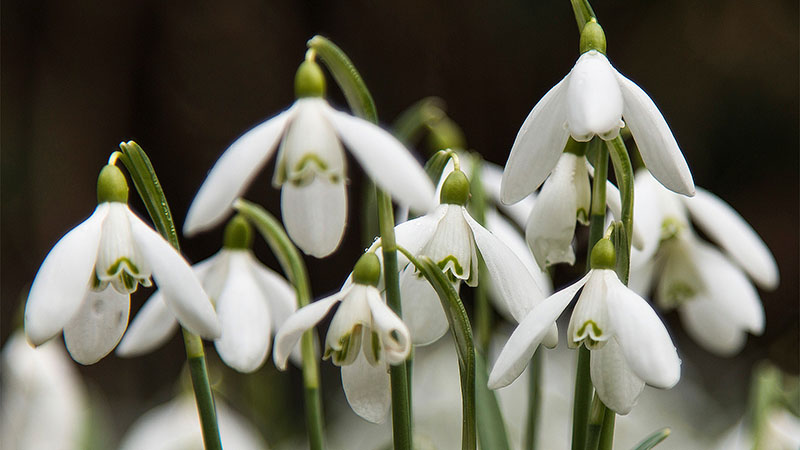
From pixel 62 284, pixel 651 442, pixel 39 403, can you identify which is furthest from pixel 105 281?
pixel 39 403

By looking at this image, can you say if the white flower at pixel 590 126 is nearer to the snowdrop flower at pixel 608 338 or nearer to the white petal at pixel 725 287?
the snowdrop flower at pixel 608 338

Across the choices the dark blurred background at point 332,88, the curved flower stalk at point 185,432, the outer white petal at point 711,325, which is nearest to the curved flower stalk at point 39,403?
the curved flower stalk at point 185,432

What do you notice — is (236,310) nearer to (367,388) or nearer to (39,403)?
(367,388)

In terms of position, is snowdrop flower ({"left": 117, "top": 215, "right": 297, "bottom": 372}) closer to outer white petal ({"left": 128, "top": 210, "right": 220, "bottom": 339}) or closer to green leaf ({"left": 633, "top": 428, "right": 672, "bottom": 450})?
outer white petal ({"left": 128, "top": 210, "right": 220, "bottom": 339})

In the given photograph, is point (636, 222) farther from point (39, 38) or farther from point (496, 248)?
point (39, 38)

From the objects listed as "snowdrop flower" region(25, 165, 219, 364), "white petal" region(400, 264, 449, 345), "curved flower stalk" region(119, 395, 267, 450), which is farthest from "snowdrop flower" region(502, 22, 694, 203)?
"curved flower stalk" region(119, 395, 267, 450)

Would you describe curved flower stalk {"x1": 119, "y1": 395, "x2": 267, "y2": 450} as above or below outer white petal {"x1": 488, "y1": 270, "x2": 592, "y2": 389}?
below
